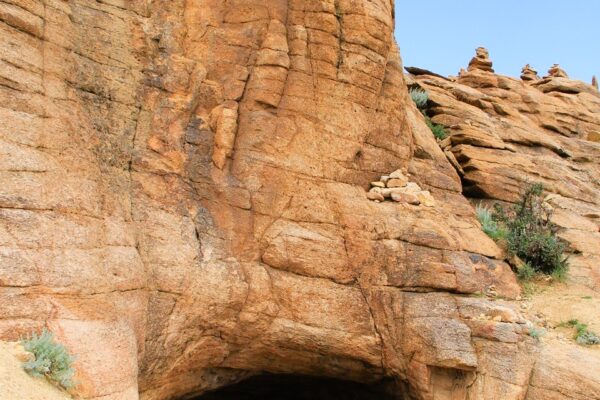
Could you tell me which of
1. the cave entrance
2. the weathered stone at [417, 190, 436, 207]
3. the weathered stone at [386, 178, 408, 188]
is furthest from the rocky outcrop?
the cave entrance

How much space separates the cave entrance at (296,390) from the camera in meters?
10.4

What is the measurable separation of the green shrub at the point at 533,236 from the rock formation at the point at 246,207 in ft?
5.71

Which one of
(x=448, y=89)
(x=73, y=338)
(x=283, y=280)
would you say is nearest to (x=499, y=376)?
(x=283, y=280)

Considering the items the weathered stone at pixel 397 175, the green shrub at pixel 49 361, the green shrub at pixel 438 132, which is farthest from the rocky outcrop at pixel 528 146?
the green shrub at pixel 49 361

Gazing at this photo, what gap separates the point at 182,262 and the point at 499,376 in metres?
4.76

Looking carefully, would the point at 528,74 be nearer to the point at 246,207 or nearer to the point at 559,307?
the point at 559,307

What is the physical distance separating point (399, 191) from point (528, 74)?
16.5 meters

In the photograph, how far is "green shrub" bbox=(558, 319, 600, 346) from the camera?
32.0ft

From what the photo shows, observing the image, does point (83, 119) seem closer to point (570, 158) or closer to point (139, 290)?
point (139, 290)

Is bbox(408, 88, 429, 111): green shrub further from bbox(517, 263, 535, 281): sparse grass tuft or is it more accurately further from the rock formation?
bbox(517, 263, 535, 281): sparse grass tuft

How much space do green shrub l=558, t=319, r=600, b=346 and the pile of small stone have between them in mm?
3164

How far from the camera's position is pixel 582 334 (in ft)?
32.6

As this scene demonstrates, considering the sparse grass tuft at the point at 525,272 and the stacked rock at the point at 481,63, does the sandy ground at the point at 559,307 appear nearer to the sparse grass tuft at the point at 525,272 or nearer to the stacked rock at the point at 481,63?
the sparse grass tuft at the point at 525,272

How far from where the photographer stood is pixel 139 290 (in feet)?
23.7
